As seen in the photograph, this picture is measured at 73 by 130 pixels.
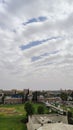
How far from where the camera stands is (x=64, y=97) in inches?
4847

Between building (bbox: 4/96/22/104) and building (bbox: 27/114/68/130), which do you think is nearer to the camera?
building (bbox: 27/114/68/130)

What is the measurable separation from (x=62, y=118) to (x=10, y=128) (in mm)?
9814

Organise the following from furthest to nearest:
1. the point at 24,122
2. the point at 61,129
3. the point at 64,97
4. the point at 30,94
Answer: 1. the point at 30,94
2. the point at 64,97
3. the point at 24,122
4. the point at 61,129

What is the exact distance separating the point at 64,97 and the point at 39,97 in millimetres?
12602

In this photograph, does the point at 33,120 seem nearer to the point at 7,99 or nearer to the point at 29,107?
the point at 29,107

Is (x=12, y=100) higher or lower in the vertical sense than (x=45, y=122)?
higher

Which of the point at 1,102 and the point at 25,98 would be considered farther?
the point at 25,98

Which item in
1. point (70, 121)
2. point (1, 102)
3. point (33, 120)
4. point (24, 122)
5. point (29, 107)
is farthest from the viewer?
point (1, 102)

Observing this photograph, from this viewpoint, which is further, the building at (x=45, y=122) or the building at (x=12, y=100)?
the building at (x=12, y=100)

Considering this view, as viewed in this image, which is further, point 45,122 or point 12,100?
point 12,100

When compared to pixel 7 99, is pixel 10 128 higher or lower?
lower

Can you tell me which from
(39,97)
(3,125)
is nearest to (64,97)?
(39,97)

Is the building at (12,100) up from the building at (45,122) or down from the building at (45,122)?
up

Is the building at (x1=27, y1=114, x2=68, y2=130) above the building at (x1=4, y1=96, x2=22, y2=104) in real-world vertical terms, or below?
below
